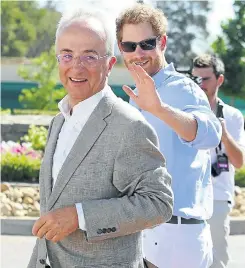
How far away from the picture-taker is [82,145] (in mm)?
2635

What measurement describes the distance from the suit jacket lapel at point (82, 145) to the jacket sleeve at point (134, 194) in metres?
0.10

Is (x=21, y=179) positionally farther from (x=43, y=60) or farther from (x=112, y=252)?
(x=43, y=60)

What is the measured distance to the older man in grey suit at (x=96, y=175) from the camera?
254 cm

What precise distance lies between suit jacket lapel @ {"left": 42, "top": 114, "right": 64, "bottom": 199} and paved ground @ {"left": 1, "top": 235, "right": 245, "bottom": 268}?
16.0 ft

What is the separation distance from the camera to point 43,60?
2831cm

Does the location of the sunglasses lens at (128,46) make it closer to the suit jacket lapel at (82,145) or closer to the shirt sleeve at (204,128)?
the shirt sleeve at (204,128)

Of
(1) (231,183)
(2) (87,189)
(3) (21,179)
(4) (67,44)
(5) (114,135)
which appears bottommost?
(3) (21,179)

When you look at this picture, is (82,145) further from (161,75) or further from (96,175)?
(161,75)

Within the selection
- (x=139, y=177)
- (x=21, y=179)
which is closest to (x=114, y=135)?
(x=139, y=177)

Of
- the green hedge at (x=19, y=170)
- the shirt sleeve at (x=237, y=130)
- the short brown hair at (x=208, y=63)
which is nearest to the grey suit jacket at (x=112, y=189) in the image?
the shirt sleeve at (x=237, y=130)

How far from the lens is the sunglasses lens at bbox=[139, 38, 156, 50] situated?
3.54 m

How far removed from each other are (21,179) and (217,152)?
21.6 ft

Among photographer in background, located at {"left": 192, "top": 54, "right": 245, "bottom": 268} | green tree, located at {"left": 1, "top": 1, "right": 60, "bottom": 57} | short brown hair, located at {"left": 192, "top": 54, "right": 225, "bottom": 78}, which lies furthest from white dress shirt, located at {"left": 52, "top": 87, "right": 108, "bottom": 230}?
green tree, located at {"left": 1, "top": 1, "right": 60, "bottom": 57}

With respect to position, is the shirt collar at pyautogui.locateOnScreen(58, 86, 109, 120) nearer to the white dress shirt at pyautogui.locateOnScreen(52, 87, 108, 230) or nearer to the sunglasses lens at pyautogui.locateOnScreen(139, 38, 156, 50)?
the white dress shirt at pyautogui.locateOnScreen(52, 87, 108, 230)
